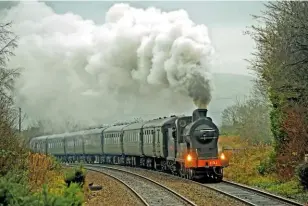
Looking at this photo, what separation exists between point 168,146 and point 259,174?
4422 mm

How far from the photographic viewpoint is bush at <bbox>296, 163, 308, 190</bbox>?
1740 cm

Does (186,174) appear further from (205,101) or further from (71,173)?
(71,173)

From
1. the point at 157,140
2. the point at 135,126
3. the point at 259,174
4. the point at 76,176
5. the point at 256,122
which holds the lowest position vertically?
the point at 259,174

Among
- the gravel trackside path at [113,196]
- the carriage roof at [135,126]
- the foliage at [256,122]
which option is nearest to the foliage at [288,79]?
the gravel trackside path at [113,196]

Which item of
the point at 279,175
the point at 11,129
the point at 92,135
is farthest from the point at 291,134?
the point at 92,135

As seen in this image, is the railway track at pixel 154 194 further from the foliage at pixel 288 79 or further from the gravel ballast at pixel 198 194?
the foliage at pixel 288 79

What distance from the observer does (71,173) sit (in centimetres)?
1933

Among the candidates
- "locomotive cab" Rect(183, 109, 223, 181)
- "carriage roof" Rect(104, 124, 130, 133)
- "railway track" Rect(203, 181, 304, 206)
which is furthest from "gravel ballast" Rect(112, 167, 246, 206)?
"carriage roof" Rect(104, 124, 130, 133)

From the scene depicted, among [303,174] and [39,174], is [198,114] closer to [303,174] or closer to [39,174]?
[303,174]

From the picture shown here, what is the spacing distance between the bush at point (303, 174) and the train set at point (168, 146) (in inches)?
220

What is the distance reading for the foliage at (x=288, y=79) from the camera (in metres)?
18.7

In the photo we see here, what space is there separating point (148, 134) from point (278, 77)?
11.8 metres

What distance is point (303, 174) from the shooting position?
17516 millimetres

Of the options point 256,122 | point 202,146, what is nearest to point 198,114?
point 202,146
